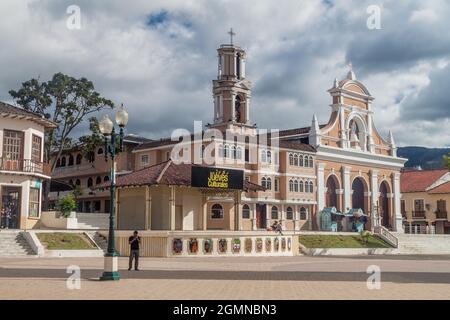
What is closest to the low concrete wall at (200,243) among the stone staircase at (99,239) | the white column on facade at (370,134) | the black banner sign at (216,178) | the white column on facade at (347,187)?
the stone staircase at (99,239)

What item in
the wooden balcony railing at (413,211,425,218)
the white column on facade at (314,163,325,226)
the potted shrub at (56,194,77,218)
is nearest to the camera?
the potted shrub at (56,194,77,218)

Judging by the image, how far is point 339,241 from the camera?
155 feet

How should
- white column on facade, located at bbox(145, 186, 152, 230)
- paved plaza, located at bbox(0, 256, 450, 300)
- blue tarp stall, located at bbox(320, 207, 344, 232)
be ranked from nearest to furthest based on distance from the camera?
paved plaza, located at bbox(0, 256, 450, 300) < white column on facade, located at bbox(145, 186, 152, 230) < blue tarp stall, located at bbox(320, 207, 344, 232)

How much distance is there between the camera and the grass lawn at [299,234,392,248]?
44656 mm

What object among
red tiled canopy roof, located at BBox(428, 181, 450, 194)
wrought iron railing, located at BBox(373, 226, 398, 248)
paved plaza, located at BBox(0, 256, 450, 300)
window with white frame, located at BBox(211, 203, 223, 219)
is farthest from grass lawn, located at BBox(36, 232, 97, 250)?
red tiled canopy roof, located at BBox(428, 181, 450, 194)

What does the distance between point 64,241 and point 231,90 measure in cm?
2915

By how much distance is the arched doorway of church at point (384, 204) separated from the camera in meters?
70.1

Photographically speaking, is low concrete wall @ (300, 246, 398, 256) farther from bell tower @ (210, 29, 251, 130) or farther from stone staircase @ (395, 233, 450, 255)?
→ bell tower @ (210, 29, 251, 130)

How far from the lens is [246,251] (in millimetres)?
35906

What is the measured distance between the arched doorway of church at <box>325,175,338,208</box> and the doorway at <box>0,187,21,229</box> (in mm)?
33505

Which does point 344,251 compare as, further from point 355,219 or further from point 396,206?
point 396,206

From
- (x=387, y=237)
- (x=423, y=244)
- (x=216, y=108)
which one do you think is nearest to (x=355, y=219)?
(x=423, y=244)
